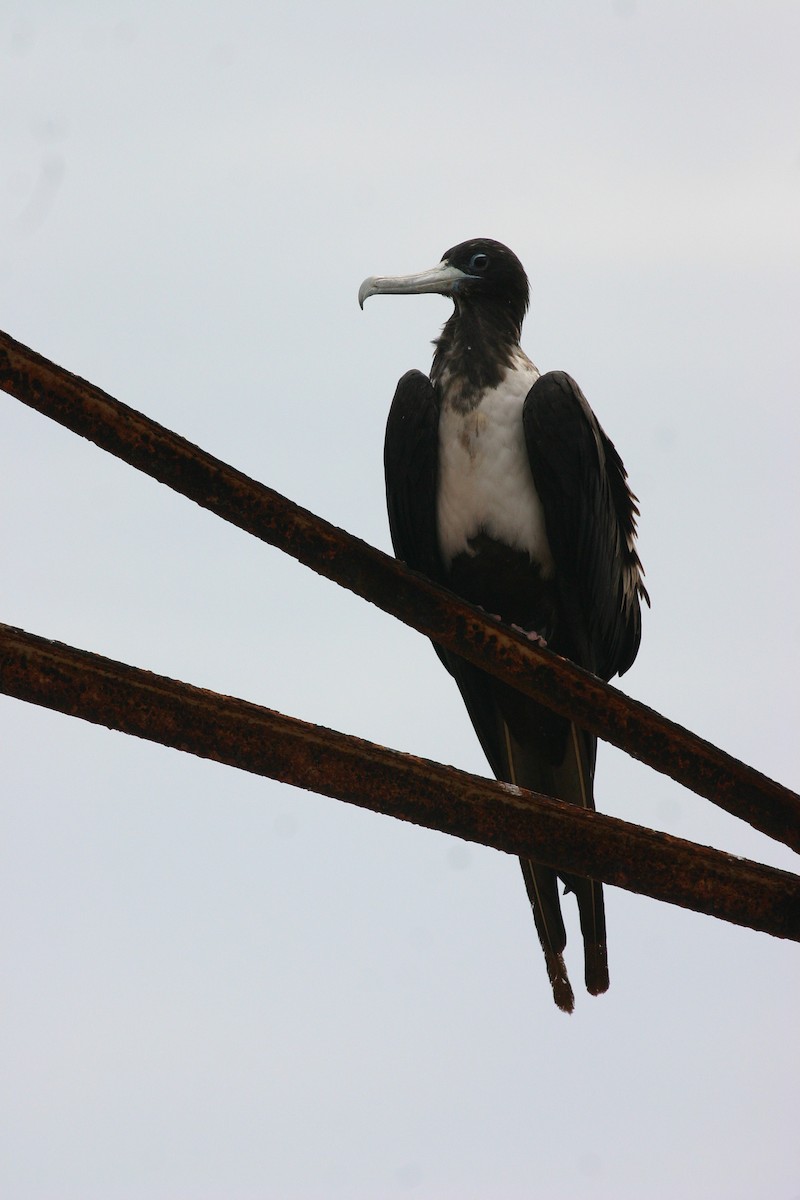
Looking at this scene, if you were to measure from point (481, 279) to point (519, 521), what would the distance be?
1.17 meters

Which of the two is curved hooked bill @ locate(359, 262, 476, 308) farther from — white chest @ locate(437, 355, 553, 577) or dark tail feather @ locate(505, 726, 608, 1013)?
dark tail feather @ locate(505, 726, 608, 1013)

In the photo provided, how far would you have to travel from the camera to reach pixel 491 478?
524 centimetres

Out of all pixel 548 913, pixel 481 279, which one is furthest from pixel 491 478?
pixel 548 913

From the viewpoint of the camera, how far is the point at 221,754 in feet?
9.51

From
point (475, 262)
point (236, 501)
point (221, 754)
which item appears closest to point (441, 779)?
point (221, 754)

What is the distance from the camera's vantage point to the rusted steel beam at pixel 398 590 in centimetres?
293

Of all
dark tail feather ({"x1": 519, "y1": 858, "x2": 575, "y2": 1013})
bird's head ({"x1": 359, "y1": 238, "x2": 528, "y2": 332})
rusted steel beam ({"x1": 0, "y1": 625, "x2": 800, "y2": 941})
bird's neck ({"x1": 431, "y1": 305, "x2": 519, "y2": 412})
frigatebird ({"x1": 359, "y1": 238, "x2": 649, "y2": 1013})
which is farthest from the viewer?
bird's head ({"x1": 359, "y1": 238, "x2": 528, "y2": 332})

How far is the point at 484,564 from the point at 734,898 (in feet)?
7.25

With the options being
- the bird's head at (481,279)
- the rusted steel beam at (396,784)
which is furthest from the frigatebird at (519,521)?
the rusted steel beam at (396,784)

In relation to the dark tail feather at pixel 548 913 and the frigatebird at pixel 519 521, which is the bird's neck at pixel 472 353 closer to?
the frigatebird at pixel 519 521

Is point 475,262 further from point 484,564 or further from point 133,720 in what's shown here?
point 133,720

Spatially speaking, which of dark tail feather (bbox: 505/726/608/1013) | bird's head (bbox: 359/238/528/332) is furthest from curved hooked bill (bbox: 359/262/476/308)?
dark tail feather (bbox: 505/726/608/1013)

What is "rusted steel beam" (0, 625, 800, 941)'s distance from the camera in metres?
2.78

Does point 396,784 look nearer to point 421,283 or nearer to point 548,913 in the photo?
point 548,913
